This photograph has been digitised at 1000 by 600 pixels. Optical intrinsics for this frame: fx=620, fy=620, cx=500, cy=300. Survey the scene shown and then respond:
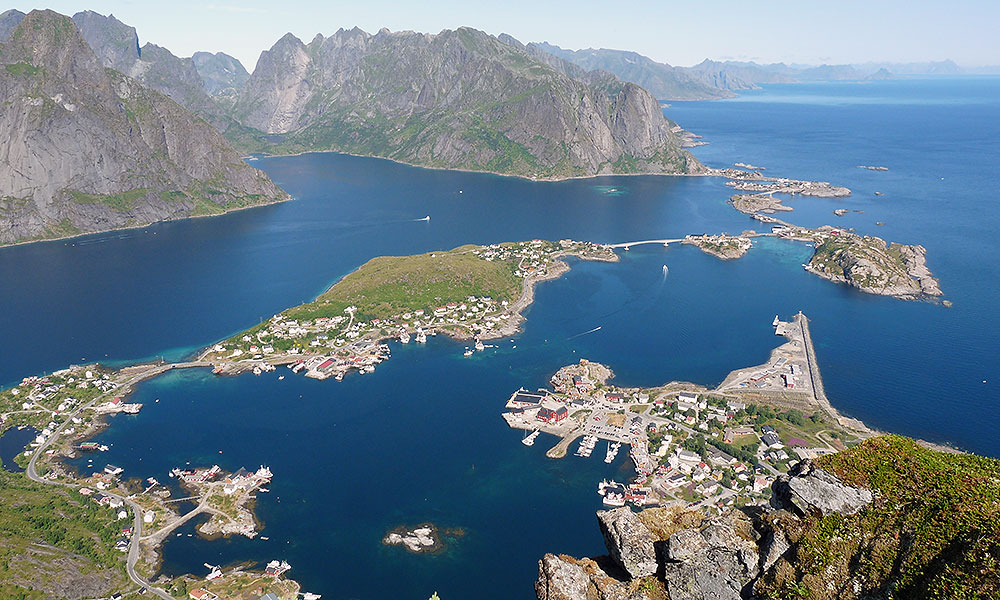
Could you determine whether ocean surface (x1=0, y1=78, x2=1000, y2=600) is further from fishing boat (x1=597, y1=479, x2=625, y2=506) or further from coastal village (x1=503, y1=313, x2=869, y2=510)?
coastal village (x1=503, y1=313, x2=869, y2=510)

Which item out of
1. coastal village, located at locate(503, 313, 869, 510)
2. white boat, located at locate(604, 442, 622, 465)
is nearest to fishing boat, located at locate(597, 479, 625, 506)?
coastal village, located at locate(503, 313, 869, 510)

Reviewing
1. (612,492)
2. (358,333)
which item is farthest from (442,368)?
(612,492)

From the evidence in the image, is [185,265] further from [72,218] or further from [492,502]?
[492,502]

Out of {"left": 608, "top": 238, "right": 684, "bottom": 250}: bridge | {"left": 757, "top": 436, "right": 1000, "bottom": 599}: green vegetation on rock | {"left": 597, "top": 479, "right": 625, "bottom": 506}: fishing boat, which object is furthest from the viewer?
{"left": 608, "top": 238, "right": 684, "bottom": 250}: bridge

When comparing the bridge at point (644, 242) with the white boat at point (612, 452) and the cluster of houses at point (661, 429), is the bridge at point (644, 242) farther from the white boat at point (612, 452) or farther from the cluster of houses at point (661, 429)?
the white boat at point (612, 452)

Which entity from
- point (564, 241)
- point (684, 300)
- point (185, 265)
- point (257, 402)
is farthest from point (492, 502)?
point (185, 265)

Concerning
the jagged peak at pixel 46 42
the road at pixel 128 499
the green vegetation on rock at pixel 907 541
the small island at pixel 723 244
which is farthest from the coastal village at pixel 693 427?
the jagged peak at pixel 46 42

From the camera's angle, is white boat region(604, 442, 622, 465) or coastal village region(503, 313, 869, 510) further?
white boat region(604, 442, 622, 465)
